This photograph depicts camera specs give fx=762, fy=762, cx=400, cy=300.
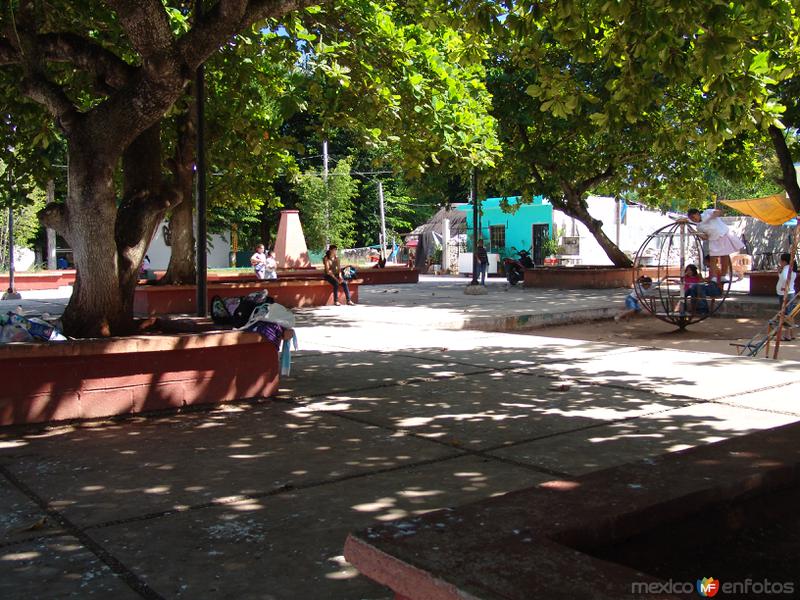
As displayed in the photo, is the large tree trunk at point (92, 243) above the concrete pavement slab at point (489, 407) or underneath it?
above

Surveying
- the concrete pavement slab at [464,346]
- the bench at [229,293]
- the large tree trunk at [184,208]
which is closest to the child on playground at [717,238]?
the concrete pavement slab at [464,346]

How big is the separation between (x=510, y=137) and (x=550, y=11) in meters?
17.1

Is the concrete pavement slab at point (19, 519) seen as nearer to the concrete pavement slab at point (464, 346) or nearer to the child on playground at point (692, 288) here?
the concrete pavement slab at point (464, 346)

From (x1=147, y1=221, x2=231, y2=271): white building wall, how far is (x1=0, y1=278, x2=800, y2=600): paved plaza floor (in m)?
42.0

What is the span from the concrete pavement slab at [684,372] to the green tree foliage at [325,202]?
117 feet

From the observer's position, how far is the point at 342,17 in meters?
11.3

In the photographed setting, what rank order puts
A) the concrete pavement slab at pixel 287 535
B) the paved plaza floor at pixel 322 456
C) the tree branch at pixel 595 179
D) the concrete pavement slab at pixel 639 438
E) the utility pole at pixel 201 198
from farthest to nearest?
the tree branch at pixel 595 179 < the utility pole at pixel 201 198 < the concrete pavement slab at pixel 639 438 < the paved plaza floor at pixel 322 456 < the concrete pavement slab at pixel 287 535

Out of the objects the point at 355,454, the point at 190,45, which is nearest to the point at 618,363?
the point at 355,454

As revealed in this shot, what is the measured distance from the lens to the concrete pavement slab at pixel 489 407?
19.7 ft

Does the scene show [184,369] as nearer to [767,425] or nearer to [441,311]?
[767,425]

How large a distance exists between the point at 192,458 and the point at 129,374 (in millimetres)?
1538

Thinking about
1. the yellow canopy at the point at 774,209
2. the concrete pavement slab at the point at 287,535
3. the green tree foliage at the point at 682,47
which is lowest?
the concrete pavement slab at the point at 287,535

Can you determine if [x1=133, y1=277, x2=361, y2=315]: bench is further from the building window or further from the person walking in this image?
the building window

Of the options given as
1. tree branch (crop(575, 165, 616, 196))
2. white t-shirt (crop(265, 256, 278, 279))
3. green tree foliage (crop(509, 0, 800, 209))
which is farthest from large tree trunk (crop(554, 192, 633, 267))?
green tree foliage (crop(509, 0, 800, 209))
